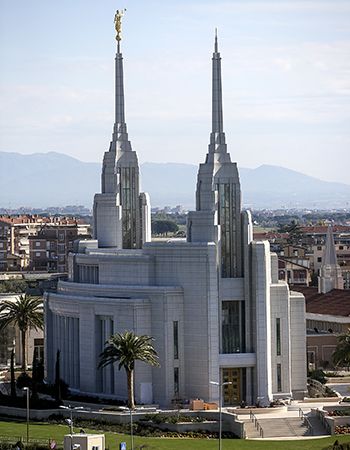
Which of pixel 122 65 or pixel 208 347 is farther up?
pixel 122 65

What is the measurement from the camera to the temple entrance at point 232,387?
8869 centimetres

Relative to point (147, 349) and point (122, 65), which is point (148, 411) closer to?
point (147, 349)

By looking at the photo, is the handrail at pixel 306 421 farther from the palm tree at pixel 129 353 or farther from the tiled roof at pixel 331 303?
the tiled roof at pixel 331 303

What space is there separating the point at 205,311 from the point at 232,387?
4.61 m

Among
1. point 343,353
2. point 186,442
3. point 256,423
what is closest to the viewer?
point 186,442

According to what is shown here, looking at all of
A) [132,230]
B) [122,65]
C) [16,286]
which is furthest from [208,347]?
[16,286]

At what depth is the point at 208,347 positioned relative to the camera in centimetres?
8825

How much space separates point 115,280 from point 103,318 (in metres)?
2.82

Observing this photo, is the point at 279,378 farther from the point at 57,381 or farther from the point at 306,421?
the point at 57,381

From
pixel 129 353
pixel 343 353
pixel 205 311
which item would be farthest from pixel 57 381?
pixel 343 353

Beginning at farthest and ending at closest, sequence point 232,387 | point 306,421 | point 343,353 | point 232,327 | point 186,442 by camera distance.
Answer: point 343,353 < point 232,327 < point 232,387 < point 306,421 < point 186,442

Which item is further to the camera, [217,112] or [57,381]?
[217,112]

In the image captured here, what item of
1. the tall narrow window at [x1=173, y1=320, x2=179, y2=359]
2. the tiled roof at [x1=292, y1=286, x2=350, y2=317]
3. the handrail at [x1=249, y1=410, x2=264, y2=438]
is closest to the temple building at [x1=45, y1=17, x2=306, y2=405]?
the tall narrow window at [x1=173, y1=320, x2=179, y2=359]

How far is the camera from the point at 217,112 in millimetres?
92812
